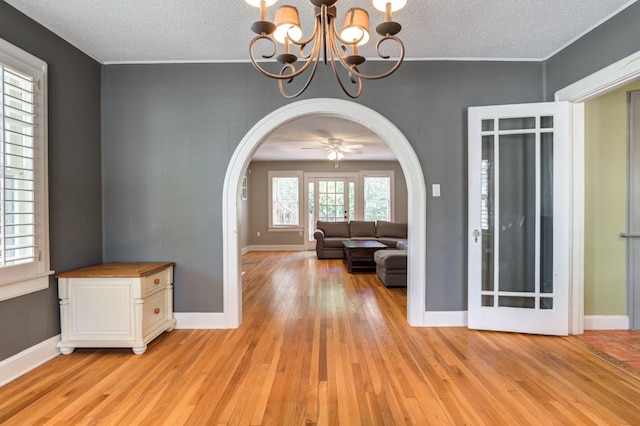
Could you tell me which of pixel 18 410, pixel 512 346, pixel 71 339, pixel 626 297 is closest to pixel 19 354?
pixel 71 339

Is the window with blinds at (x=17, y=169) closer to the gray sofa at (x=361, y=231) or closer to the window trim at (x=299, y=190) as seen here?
the gray sofa at (x=361, y=231)

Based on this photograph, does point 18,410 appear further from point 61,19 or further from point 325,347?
point 61,19

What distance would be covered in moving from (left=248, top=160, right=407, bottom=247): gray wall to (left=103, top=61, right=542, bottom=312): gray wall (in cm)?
595

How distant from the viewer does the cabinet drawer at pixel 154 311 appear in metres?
2.67

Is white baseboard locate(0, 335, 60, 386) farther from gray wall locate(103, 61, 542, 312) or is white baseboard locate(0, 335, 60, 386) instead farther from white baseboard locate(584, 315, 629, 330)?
white baseboard locate(584, 315, 629, 330)

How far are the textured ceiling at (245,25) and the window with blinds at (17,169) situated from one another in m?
0.60

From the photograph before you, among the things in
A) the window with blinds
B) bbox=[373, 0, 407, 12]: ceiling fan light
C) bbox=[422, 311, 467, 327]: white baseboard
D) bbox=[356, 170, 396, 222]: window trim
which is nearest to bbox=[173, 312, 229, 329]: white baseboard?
the window with blinds

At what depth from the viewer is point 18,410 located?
6.16 feet

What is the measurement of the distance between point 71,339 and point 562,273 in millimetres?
4257

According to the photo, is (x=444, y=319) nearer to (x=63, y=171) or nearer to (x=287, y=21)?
(x=287, y=21)

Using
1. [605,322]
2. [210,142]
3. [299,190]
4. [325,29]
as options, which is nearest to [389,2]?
[325,29]

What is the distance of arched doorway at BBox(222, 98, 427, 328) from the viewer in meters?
3.13

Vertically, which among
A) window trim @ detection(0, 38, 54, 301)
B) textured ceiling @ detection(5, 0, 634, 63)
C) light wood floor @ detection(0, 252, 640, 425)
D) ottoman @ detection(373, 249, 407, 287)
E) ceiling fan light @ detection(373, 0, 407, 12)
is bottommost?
light wood floor @ detection(0, 252, 640, 425)

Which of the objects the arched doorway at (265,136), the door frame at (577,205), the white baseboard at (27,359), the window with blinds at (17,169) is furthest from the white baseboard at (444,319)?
the window with blinds at (17,169)
